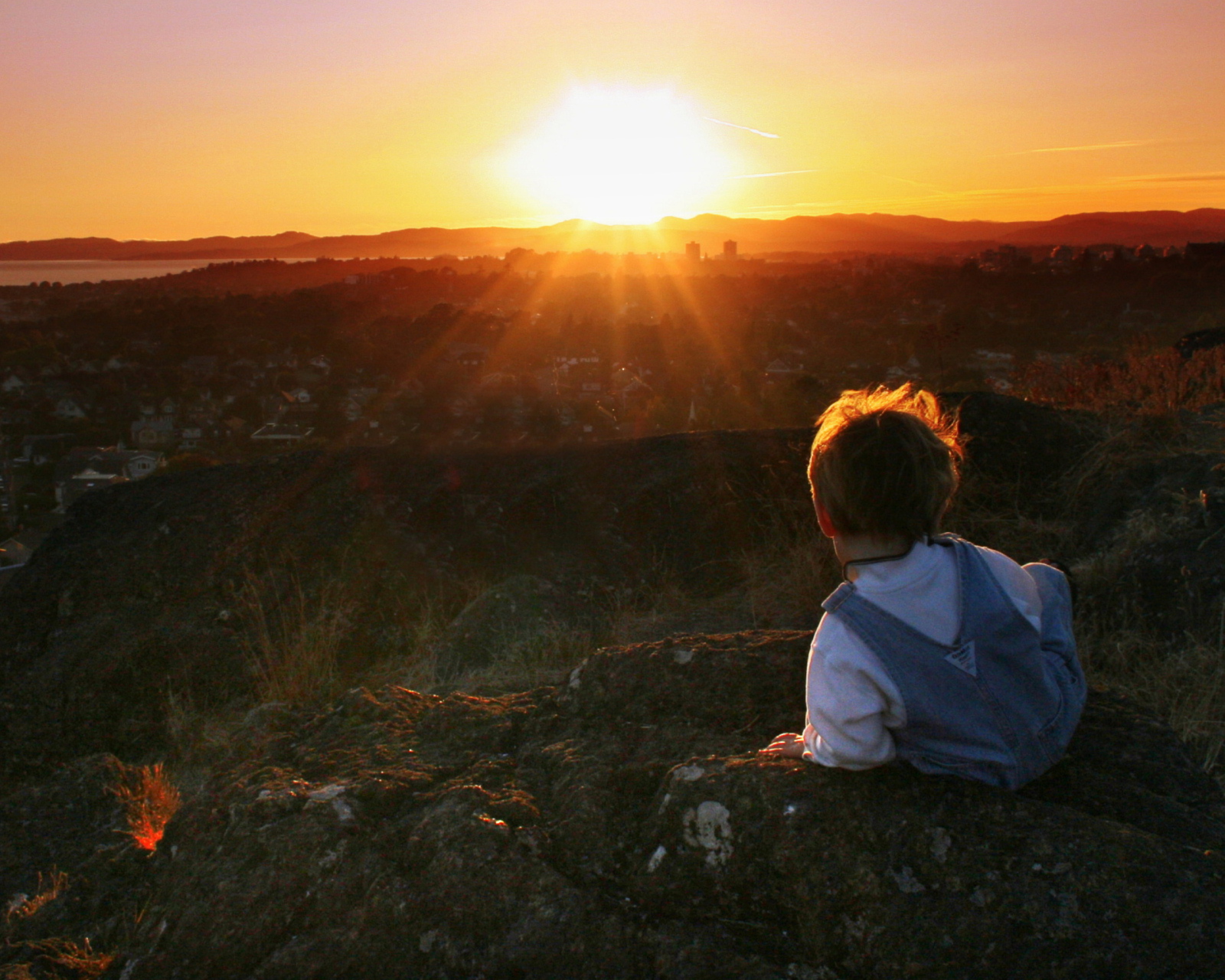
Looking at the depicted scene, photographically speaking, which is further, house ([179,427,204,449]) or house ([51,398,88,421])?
house ([51,398,88,421])

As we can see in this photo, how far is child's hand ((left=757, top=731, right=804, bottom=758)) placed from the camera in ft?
5.75

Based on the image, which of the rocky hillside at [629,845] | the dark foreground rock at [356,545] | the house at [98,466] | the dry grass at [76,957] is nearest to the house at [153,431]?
the house at [98,466]

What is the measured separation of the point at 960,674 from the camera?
1.56m

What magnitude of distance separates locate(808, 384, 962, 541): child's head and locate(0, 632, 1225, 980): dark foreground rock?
0.50 meters

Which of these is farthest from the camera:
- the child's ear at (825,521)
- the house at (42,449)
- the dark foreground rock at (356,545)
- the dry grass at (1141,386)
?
the house at (42,449)

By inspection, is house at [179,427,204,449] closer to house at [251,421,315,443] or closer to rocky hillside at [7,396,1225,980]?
house at [251,421,315,443]

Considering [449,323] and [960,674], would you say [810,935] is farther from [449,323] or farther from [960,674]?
[449,323]

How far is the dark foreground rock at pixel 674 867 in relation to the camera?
1.38 metres

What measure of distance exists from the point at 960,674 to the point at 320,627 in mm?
3386

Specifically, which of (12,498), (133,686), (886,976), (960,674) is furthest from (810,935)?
(12,498)

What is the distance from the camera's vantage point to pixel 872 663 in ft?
5.09

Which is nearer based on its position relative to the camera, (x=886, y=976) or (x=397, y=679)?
(x=886, y=976)

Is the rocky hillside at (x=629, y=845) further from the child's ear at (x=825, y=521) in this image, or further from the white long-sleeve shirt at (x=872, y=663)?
the child's ear at (x=825, y=521)

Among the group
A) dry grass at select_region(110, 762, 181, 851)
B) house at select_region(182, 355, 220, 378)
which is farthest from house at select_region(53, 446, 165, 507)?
dry grass at select_region(110, 762, 181, 851)
